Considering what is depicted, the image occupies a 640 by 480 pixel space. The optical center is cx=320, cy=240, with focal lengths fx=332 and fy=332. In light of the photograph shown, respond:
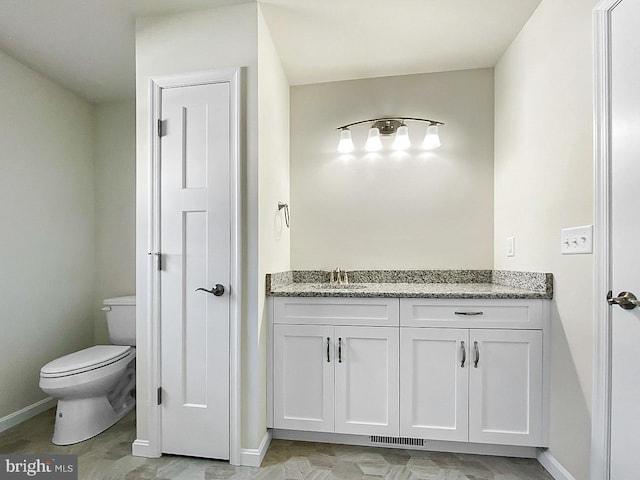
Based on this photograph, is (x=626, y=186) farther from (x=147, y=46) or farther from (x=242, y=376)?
(x=147, y=46)

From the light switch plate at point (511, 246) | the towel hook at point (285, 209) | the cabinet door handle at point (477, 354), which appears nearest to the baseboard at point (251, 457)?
the cabinet door handle at point (477, 354)

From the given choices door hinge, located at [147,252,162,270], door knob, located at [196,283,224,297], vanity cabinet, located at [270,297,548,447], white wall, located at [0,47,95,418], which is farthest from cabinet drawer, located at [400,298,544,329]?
white wall, located at [0,47,95,418]

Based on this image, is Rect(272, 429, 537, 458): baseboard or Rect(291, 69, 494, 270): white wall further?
Rect(291, 69, 494, 270): white wall

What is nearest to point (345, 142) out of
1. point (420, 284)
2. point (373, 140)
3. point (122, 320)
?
point (373, 140)

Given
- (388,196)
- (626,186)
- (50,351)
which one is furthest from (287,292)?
(50,351)

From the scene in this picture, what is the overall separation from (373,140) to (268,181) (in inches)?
34.1

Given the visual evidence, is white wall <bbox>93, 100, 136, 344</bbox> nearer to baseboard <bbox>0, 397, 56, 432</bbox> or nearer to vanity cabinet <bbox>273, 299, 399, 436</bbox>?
baseboard <bbox>0, 397, 56, 432</bbox>

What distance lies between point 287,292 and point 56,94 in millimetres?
2359

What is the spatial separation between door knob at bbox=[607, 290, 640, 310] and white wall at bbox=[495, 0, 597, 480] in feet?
0.52

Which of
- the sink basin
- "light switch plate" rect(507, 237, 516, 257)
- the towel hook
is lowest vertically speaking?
the sink basin

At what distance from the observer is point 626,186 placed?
1213mm

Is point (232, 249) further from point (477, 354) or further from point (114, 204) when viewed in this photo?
point (114, 204)

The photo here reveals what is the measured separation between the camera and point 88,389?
1952 mm

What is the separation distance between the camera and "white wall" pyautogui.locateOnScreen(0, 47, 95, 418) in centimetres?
215
